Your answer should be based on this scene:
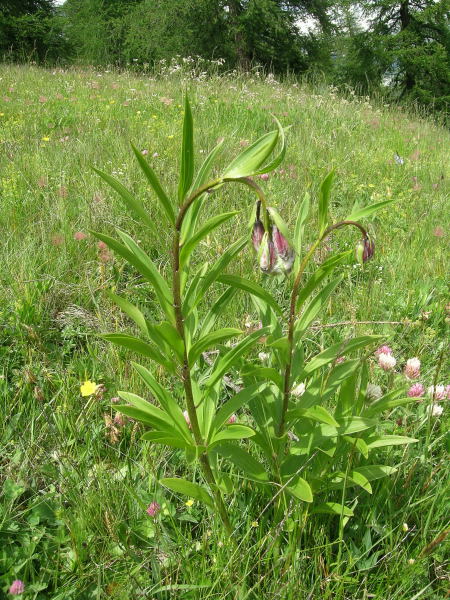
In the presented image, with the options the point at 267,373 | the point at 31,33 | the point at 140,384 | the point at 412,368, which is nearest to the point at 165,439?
the point at 267,373

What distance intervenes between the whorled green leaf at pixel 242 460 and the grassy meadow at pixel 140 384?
0.11 meters

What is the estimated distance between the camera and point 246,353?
1.01 meters

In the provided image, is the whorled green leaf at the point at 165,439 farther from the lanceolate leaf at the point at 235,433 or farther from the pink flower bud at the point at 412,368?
the pink flower bud at the point at 412,368

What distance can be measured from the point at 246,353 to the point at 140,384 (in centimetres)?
61

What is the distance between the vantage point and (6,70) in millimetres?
6656

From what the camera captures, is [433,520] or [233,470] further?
[233,470]

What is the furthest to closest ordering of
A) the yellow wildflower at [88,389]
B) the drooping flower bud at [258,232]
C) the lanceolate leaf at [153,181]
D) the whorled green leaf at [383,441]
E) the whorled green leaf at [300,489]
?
the yellow wildflower at [88,389] → the whorled green leaf at [383,441] → the whorled green leaf at [300,489] → the drooping flower bud at [258,232] → the lanceolate leaf at [153,181]

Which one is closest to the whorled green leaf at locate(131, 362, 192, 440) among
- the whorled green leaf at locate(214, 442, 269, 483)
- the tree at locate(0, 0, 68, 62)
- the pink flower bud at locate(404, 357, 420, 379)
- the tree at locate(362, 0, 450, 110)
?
the whorled green leaf at locate(214, 442, 269, 483)

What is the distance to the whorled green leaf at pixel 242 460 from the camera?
1018mm

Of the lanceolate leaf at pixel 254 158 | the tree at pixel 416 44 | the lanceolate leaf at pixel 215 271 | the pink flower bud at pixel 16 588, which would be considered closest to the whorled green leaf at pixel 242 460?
the lanceolate leaf at pixel 215 271

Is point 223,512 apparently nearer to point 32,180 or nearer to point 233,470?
point 233,470

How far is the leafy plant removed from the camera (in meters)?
0.77

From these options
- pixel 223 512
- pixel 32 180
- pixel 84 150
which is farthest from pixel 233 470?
pixel 84 150

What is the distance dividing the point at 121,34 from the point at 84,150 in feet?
57.5
